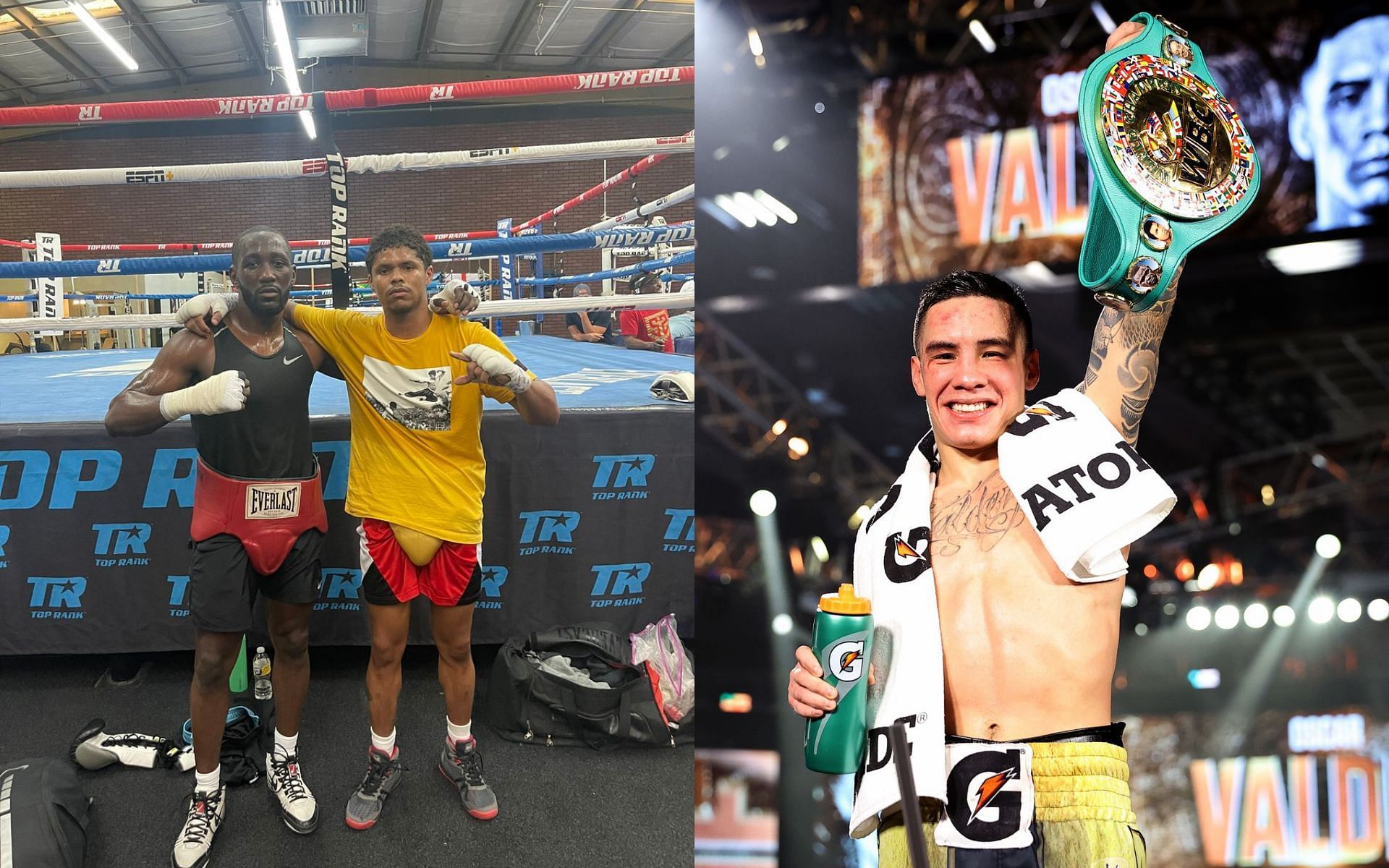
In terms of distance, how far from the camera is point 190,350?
2000 mm

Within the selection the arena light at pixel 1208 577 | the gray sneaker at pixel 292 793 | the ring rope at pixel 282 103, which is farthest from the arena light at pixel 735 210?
the gray sneaker at pixel 292 793

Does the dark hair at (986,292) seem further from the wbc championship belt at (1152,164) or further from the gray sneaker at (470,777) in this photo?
the gray sneaker at (470,777)

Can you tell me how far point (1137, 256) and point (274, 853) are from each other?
83.2 inches

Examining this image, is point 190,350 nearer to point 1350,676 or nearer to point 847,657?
point 847,657

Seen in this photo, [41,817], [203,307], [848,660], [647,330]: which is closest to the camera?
[848,660]

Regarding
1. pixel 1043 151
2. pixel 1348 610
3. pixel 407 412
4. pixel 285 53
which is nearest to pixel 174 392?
pixel 407 412

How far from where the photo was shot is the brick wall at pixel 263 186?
6.90ft

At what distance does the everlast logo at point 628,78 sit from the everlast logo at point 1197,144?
134 cm

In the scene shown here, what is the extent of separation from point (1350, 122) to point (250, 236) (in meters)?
2.72

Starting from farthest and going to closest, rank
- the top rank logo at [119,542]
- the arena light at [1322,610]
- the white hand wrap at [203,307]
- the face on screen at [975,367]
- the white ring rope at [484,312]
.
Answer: the top rank logo at [119,542] → the arena light at [1322,610] → the white ring rope at [484,312] → the white hand wrap at [203,307] → the face on screen at [975,367]

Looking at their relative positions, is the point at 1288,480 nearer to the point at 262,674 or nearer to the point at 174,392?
the point at 174,392

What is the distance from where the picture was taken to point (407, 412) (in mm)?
2080

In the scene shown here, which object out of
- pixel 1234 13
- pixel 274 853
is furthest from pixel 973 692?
pixel 1234 13

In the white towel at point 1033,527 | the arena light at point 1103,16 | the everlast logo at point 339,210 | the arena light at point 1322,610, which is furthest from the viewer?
the arena light at point 1322,610
